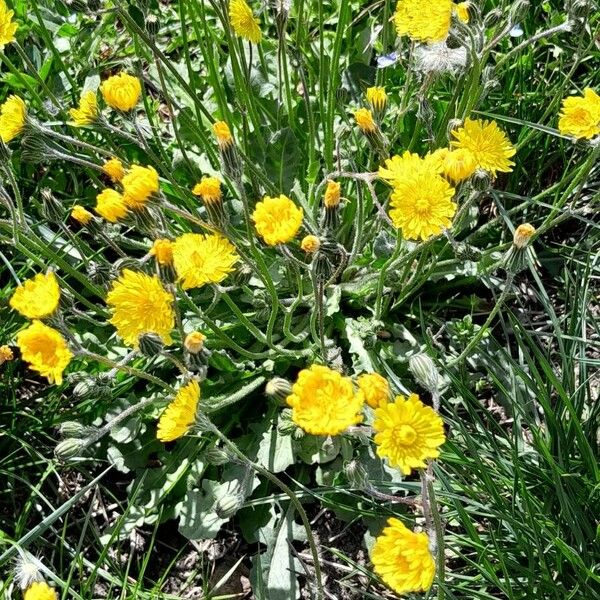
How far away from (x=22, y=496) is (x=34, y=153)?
1.28 meters

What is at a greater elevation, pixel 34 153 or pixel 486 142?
pixel 486 142

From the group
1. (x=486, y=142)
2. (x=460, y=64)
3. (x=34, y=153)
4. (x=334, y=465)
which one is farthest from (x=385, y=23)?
(x=334, y=465)

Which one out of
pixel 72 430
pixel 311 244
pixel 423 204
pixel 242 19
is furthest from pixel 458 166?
pixel 72 430

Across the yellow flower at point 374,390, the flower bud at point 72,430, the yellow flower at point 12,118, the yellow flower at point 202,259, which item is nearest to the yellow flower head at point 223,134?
the yellow flower at point 202,259

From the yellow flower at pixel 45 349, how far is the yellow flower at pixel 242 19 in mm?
1291

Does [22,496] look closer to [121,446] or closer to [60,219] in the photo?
[121,446]

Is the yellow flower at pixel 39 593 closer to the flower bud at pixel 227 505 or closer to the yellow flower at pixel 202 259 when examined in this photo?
the flower bud at pixel 227 505

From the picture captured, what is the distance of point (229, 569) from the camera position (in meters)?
2.87

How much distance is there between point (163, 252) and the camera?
202 centimetres

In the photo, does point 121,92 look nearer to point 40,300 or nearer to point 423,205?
point 40,300

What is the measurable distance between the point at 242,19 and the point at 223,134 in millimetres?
769

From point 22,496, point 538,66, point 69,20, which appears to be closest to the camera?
point 22,496

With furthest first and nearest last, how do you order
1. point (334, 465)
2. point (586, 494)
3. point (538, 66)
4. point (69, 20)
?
point (69, 20)
point (538, 66)
point (334, 465)
point (586, 494)

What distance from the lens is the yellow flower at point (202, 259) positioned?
87.3 inches
